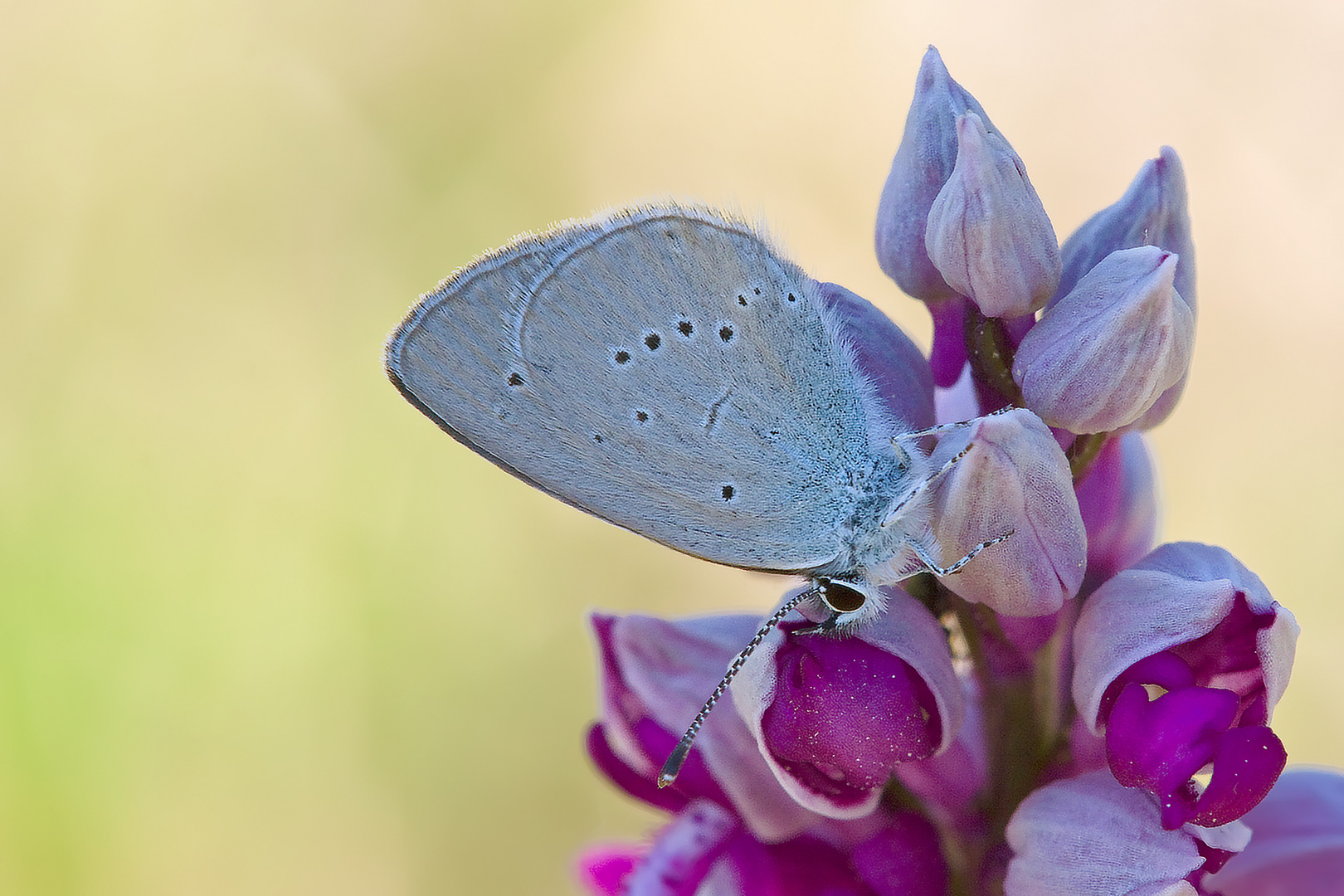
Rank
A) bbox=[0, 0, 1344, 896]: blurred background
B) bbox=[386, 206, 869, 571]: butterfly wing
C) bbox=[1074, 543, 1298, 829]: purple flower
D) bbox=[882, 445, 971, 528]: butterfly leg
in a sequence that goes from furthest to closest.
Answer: bbox=[0, 0, 1344, 896]: blurred background → bbox=[386, 206, 869, 571]: butterfly wing → bbox=[882, 445, 971, 528]: butterfly leg → bbox=[1074, 543, 1298, 829]: purple flower

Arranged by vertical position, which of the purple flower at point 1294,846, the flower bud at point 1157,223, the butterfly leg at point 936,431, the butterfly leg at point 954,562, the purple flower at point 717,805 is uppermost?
the flower bud at point 1157,223

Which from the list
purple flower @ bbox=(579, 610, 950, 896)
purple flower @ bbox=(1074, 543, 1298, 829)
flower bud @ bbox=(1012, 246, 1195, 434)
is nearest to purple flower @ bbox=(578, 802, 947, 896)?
purple flower @ bbox=(579, 610, 950, 896)

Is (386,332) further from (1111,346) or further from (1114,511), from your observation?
(1111,346)

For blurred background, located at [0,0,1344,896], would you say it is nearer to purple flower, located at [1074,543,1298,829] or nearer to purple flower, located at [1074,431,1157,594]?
purple flower, located at [1074,431,1157,594]

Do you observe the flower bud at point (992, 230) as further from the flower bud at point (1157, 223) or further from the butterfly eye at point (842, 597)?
the butterfly eye at point (842, 597)

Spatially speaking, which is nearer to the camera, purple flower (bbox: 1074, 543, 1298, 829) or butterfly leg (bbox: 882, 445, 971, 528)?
purple flower (bbox: 1074, 543, 1298, 829)

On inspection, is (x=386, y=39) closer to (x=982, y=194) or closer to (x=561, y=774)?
(x=561, y=774)

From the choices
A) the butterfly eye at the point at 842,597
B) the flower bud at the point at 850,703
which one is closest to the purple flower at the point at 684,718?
the flower bud at the point at 850,703
